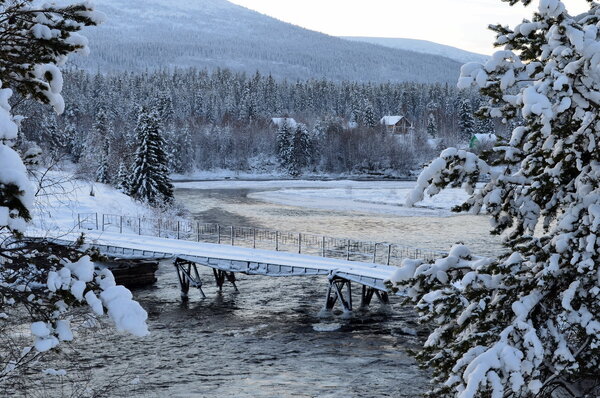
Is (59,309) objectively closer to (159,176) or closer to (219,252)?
(219,252)

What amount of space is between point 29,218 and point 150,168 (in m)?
55.3

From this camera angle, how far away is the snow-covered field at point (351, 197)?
65.9m

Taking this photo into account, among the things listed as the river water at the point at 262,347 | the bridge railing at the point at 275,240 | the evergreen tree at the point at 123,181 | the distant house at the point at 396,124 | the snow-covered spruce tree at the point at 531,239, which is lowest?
the river water at the point at 262,347

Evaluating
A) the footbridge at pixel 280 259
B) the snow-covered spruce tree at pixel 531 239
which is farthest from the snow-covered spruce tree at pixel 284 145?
the snow-covered spruce tree at pixel 531 239

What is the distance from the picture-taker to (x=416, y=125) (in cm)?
16475

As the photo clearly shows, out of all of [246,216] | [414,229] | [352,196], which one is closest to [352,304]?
[414,229]

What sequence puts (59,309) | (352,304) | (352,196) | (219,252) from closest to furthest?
1. (59,309)
2. (352,304)
3. (219,252)
4. (352,196)

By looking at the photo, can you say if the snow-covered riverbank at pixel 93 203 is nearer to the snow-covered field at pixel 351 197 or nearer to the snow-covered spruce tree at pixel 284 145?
the snow-covered field at pixel 351 197

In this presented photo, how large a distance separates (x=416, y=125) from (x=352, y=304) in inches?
5406

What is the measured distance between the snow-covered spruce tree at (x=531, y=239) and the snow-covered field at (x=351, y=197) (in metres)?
45.6

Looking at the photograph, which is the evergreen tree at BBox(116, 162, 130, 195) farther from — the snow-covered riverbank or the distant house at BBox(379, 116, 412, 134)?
the distant house at BBox(379, 116, 412, 134)

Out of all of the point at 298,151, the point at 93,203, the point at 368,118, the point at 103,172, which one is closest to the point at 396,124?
the point at 368,118

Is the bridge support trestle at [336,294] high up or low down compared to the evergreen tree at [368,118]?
down

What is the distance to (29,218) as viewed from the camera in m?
4.20
